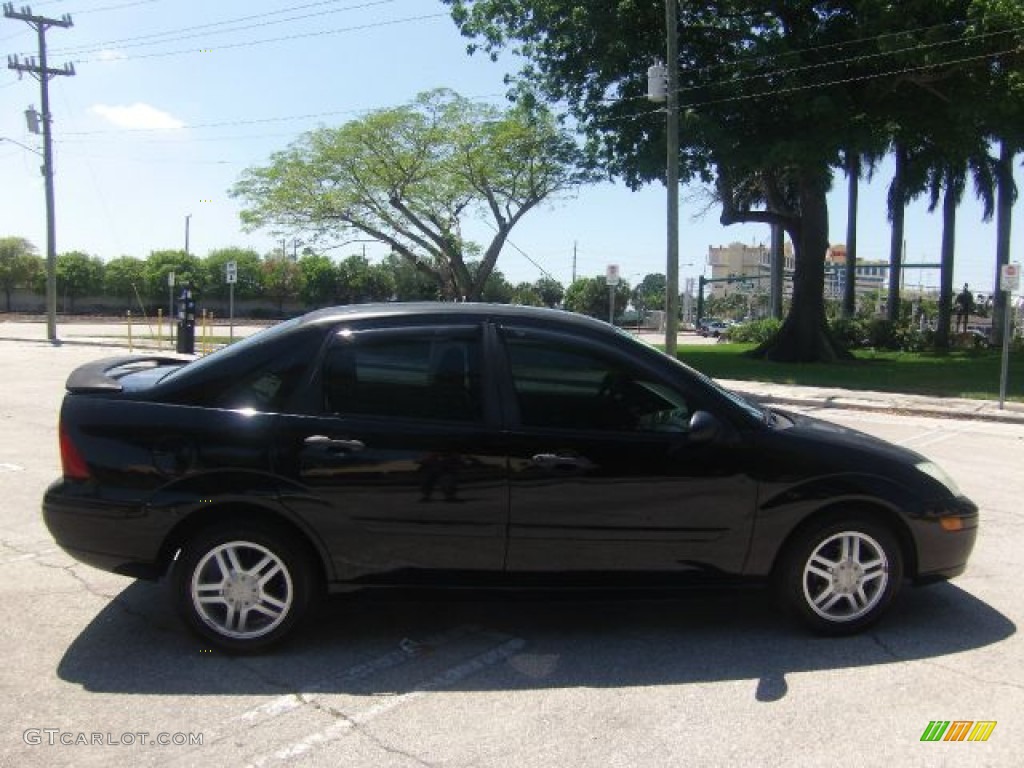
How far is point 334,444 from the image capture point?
12.8 feet

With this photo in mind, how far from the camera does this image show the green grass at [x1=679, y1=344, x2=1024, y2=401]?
20.8 meters

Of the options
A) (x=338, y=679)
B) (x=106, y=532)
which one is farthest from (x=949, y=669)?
(x=106, y=532)

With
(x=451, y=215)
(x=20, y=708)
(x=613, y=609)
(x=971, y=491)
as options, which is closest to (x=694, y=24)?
(x=451, y=215)

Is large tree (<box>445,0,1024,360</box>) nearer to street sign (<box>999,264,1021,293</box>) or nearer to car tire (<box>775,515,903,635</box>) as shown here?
street sign (<box>999,264,1021,293</box>)

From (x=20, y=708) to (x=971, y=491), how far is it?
773 cm

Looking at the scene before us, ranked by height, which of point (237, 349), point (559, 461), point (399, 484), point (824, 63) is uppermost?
point (824, 63)

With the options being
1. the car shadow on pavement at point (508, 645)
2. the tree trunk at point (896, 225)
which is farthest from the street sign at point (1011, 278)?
the tree trunk at point (896, 225)

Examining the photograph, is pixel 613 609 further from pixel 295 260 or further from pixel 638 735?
pixel 295 260

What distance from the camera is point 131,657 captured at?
154 inches

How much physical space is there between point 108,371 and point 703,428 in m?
3.13

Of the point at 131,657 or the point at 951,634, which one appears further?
the point at 951,634

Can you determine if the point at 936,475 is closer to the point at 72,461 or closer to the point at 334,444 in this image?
the point at 334,444

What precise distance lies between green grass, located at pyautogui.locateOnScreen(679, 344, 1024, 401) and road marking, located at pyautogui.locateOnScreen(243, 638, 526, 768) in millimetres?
18153

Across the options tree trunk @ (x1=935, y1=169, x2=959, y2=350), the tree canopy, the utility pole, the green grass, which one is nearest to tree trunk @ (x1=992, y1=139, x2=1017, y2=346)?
tree trunk @ (x1=935, y1=169, x2=959, y2=350)
